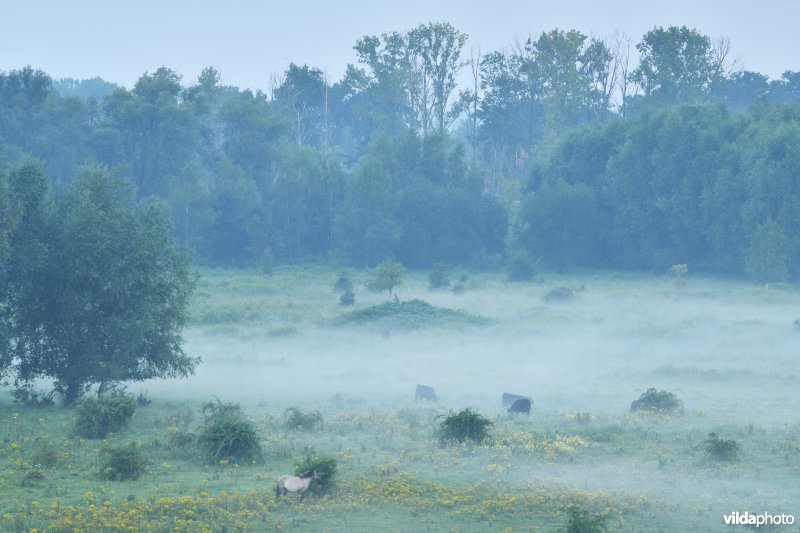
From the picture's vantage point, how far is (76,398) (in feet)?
114

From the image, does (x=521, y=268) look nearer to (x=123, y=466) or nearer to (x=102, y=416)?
(x=102, y=416)

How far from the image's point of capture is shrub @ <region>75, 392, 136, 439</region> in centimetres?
2886

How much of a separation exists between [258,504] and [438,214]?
241 ft

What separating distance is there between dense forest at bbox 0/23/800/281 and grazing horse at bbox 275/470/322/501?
190ft

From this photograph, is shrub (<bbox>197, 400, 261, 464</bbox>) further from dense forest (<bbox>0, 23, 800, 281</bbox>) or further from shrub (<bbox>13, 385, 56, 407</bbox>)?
dense forest (<bbox>0, 23, 800, 281</bbox>)

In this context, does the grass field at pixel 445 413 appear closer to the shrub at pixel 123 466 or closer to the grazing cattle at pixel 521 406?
the shrub at pixel 123 466

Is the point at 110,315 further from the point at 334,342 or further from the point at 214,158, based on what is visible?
the point at 214,158

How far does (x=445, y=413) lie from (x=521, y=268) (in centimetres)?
4788

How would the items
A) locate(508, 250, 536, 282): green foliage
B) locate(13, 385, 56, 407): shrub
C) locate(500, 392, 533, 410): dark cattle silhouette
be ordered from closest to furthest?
locate(13, 385, 56, 407): shrub
locate(500, 392, 533, 410): dark cattle silhouette
locate(508, 250, 536, 282): green foliage

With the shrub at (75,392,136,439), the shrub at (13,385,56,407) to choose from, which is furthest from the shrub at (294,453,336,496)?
the shrub at (13,385,56,407)

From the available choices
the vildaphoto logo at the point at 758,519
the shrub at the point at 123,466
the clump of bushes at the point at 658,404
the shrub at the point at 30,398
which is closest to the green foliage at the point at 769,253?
the clump of bushes at the point at 658,404

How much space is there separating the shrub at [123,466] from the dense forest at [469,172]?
58542 millimetres

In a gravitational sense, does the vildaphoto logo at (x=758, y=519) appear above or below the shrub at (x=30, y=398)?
above

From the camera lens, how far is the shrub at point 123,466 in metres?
23.3
